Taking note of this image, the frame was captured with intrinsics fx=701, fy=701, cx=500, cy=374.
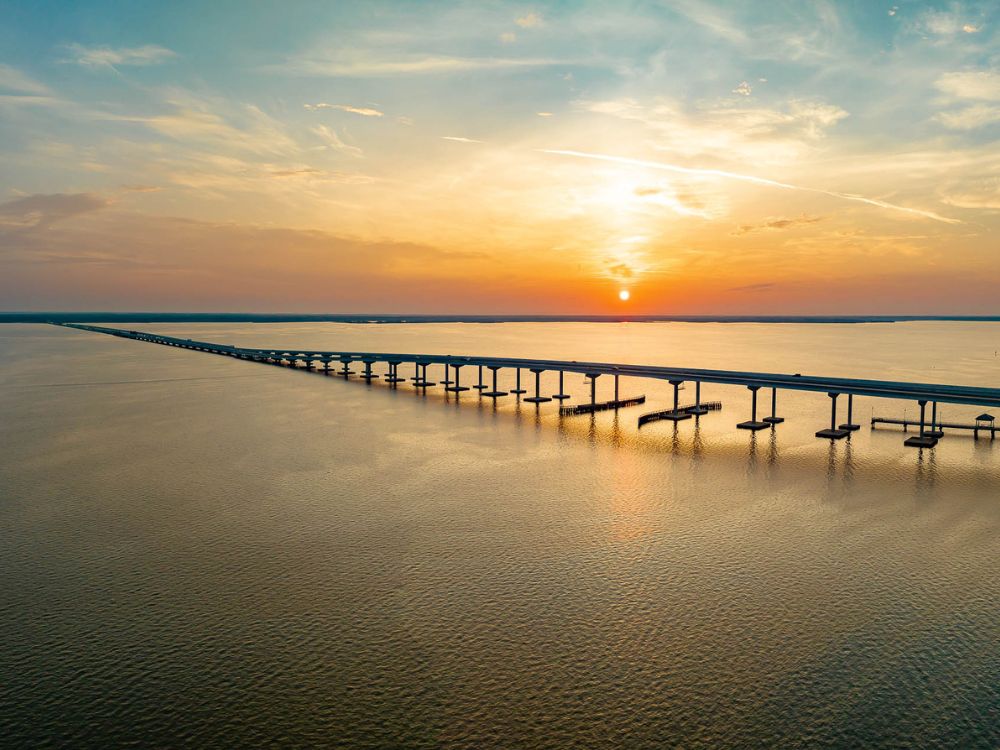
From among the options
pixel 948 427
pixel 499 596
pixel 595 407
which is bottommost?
pixel 499 596

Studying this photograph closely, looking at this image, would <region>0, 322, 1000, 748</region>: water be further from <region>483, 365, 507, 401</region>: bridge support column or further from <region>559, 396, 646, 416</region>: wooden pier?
<region>483, 365, 507, 401</region>: bridge support column

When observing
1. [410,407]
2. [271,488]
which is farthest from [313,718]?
[410,407]

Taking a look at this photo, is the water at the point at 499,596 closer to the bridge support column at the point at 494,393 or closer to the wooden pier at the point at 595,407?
the wooden pier at the point at 595,407

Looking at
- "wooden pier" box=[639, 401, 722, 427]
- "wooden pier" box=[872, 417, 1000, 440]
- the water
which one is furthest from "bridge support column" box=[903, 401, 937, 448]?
"wooden pier" box=[639, 401, 722, 427]

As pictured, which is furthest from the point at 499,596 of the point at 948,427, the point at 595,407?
the point at 948,427

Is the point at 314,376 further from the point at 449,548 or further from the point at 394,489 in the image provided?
the point at 449,548

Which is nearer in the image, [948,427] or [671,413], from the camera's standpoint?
[948,427]

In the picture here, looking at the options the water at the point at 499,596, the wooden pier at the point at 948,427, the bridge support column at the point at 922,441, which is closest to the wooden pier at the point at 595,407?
the water at the point at 499,596

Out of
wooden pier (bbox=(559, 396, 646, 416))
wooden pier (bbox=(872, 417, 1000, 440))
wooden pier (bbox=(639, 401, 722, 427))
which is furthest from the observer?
wooden pier (bbox=(559, 396, 646, 416))

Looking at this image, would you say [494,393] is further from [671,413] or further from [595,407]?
[671,413]
